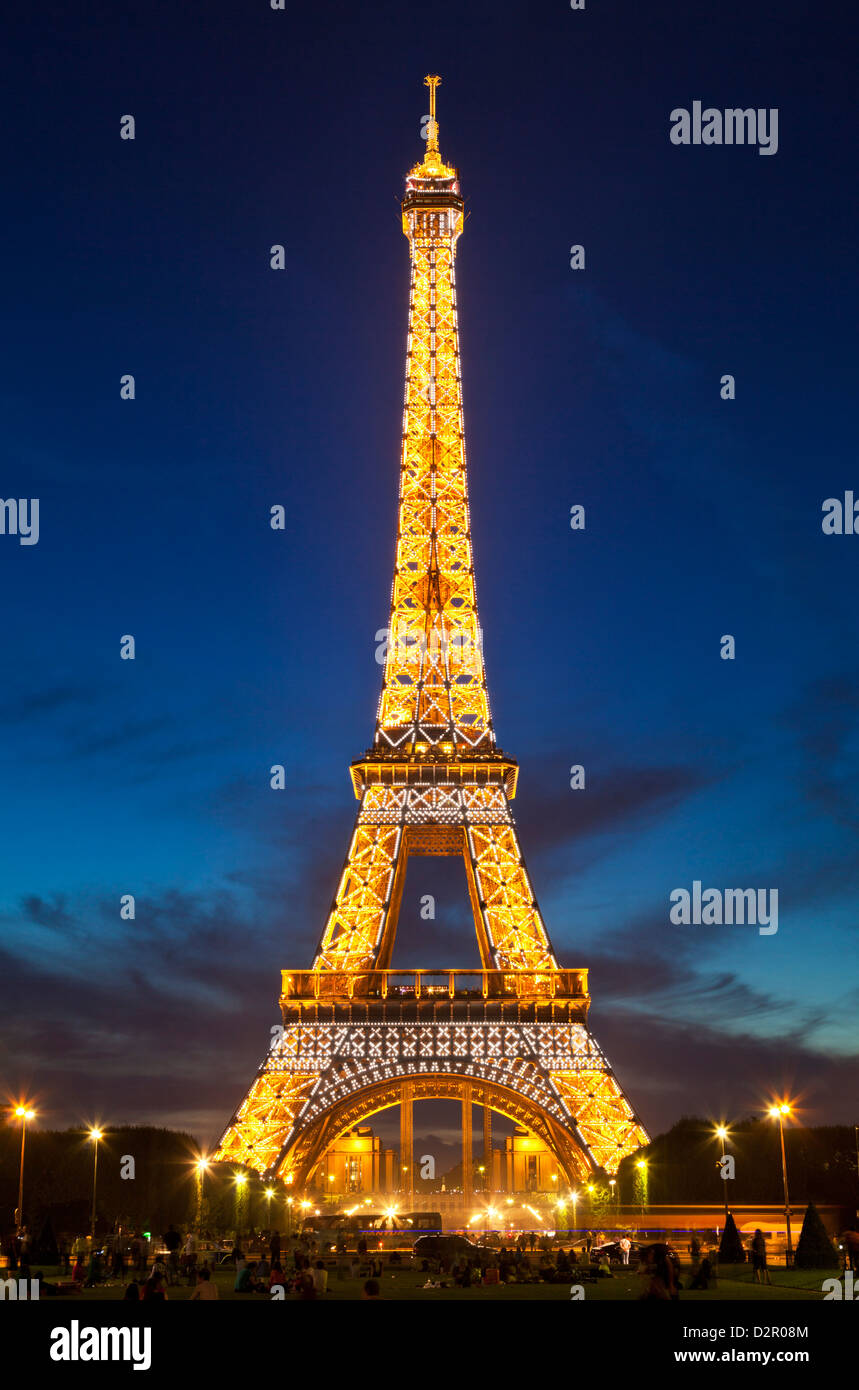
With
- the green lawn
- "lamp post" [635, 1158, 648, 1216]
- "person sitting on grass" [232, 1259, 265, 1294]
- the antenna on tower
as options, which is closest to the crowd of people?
"person sitting on grass" [232, 1259, 265, 1294]

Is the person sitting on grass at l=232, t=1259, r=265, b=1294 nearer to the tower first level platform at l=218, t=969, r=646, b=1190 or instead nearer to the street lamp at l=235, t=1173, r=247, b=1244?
the street lamp at l=235, t=1173, r=247, b=1244

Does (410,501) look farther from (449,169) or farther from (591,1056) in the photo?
(591,1056)

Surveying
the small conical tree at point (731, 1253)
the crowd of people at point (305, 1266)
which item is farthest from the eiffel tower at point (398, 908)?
the small conical tree at point (731, 1253)

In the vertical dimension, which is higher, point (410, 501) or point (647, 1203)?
point (410, 501)

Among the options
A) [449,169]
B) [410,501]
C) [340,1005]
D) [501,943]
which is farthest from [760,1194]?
[449,169]

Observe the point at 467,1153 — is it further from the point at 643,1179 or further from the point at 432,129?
the point at 432,129

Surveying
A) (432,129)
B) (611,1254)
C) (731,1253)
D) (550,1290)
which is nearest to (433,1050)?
(611,1254)
